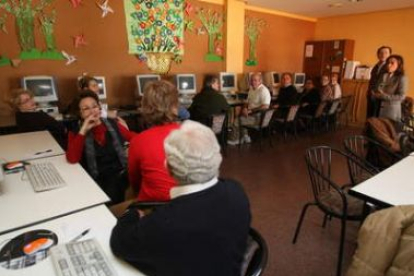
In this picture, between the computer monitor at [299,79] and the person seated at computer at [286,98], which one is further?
the computer monitor at [299,79]

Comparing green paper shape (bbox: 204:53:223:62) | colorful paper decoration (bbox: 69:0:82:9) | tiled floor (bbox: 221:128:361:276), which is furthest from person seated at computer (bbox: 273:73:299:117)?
colorful paper decoration (bbox: 69:0:82:9)

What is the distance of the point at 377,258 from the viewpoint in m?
1.12

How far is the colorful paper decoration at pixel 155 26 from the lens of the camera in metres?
4.66

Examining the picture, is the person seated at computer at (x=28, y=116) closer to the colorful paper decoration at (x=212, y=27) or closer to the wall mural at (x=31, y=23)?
the wall mural at (x=31, y=23)

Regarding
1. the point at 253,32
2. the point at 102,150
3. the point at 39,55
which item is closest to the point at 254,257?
the point at 102,150

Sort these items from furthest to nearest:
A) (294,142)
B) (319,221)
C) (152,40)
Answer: (294,142) → (152,40) → (319,221)

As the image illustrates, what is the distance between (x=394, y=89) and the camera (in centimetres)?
402

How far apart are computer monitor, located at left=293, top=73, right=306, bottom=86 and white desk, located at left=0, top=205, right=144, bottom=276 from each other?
252 inches

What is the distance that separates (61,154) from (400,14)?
7.09m

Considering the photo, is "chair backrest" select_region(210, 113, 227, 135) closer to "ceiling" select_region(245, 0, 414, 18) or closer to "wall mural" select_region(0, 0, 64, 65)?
"wall mural" select_region(0, 0, 64, 65)

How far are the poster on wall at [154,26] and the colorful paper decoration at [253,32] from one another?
1.78 metres

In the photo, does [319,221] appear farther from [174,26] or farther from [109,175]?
[174,26]

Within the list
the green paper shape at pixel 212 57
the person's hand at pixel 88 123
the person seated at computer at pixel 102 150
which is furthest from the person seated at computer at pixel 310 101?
the person's hand at pixel 88 123

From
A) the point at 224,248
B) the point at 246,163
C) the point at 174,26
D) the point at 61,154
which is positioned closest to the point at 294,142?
the point at 246,163
